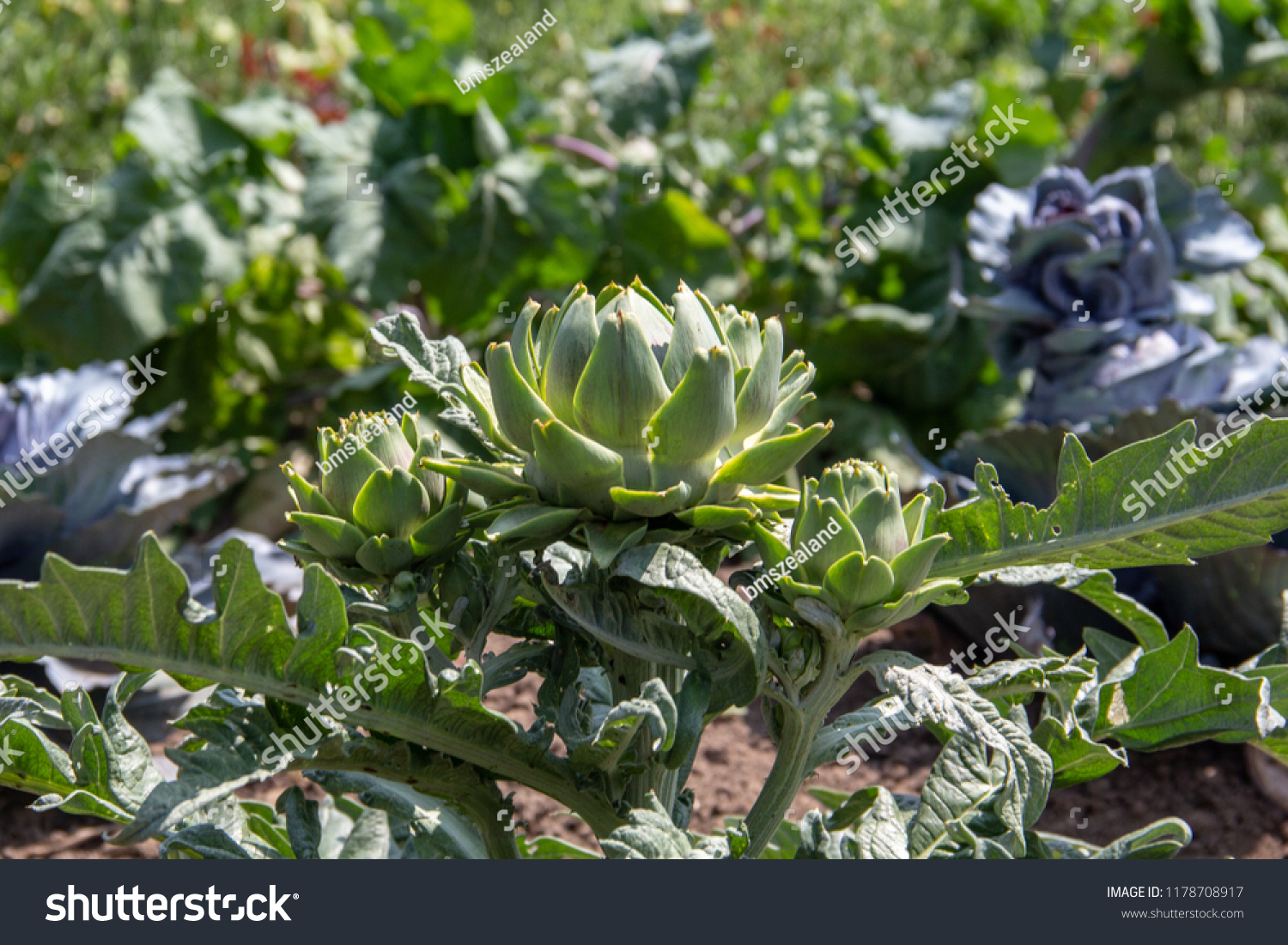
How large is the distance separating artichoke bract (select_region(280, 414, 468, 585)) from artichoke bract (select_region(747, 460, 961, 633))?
0.73 feet

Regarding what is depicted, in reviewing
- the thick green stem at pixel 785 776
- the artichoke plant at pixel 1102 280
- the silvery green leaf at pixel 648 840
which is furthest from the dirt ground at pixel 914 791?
the silvery green leaf at pixel 648 840

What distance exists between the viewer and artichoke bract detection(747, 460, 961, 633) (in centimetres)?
70

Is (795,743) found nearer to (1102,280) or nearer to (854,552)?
(854,552)

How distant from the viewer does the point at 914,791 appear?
1762mm

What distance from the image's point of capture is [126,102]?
12.8 feet

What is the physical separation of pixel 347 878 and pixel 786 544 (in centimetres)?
35

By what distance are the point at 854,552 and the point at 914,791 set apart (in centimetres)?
119

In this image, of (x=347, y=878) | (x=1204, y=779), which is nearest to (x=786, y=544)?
(x=347, y=878)

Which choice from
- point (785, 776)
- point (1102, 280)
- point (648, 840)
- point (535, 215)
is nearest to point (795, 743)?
point (785, 776)

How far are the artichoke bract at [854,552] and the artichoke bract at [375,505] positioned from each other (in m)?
0.22

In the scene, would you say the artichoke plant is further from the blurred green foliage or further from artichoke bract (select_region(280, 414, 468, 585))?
artichoke bract (select_region(280, 414, 468, 585))

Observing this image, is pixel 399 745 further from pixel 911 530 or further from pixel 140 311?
pixel 140 311

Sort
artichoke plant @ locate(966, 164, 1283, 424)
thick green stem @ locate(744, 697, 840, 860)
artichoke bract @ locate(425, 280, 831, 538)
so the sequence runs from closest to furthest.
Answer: artichoke bract @ locate(425, 280, 831, 538) < thick green stem @ locate(744, 697, 840, 860) < artichoke plant @ locate(966, 164, 1283, 424)

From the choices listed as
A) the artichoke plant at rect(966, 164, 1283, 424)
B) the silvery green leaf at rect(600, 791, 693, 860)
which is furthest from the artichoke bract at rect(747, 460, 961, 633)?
the artichoke plant at rect(966, 164, 1283, 424)
